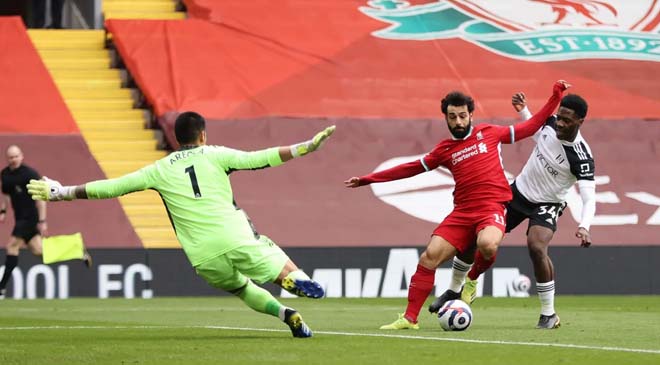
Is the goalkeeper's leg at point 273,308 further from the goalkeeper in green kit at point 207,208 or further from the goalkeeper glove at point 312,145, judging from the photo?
the goalkeeper glove at point 312,145

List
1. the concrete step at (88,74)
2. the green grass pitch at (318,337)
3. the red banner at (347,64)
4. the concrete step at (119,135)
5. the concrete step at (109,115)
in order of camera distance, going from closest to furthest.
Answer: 1. the green grass pitch at (318,337)
2. the red banner at (347,64)
3. the concrete step at (119,135)
4. the concrete step at (109,115)
5. the concrete step at (88,74)

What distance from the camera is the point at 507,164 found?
25062 mm

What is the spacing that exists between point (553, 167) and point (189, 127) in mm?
3981

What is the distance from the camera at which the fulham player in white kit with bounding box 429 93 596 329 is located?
13.2 m

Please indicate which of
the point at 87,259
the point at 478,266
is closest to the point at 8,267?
the point at 87,259

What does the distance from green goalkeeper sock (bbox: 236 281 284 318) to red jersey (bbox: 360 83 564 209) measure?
1.95 m

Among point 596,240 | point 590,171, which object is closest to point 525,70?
point 596,240

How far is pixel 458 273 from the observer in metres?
13.8

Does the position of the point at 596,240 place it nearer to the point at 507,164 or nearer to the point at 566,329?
the point at 507,164

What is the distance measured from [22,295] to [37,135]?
3551 mm

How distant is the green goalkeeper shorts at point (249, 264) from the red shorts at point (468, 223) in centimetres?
215

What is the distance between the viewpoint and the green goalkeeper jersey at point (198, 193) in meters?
11.3

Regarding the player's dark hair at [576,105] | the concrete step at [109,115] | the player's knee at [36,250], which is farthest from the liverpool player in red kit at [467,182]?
the concrete step at [109,115]

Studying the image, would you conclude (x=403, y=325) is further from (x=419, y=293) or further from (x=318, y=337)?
(x=318, y=337)
